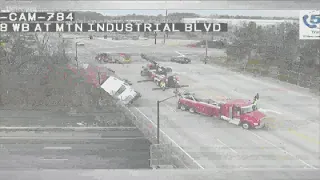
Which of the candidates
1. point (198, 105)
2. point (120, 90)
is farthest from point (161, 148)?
point (120, 90)

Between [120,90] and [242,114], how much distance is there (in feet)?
3.30

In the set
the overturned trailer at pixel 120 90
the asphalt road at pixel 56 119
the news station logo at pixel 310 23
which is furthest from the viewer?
the asphalt road at pixel 56 119

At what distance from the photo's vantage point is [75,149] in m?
3.77

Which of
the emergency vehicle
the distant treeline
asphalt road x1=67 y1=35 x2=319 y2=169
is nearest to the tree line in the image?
asphalt road x1=67 y1=35 x2=319 y2=169

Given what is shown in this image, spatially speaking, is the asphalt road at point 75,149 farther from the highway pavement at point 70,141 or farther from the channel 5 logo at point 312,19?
the channel 5 logo at point 312,19

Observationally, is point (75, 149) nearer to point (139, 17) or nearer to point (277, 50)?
point (139, 17)

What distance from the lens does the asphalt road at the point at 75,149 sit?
356cm

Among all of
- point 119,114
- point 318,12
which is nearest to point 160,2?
point 318,12

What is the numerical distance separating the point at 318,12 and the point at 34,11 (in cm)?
154

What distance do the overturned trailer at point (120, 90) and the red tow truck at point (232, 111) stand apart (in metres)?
0.39

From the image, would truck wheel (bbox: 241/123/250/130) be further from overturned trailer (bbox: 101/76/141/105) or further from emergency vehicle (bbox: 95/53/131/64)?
emergency vehicle (bbox: 95/53/131/64)

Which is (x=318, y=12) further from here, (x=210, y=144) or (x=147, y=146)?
(x=147, y=146)

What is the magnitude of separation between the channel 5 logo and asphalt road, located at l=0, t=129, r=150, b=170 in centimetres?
197

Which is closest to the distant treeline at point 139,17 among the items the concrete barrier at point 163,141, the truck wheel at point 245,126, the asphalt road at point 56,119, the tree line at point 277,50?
the tree line at point 277,50
